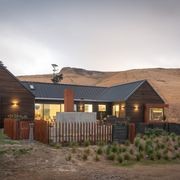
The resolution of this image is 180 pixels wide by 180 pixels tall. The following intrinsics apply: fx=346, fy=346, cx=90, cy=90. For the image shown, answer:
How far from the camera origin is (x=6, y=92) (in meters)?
34.1

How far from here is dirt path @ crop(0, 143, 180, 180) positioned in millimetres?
11570

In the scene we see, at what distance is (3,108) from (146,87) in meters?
18.3

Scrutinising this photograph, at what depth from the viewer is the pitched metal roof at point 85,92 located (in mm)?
41822

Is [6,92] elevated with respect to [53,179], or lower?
elevated

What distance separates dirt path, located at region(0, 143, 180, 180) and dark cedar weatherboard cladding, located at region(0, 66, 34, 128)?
1938 cm

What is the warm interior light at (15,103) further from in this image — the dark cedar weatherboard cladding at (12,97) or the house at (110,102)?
the house at (110,102)

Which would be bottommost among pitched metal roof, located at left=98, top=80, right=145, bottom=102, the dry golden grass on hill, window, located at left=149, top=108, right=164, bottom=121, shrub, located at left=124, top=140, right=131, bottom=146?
shrub, located at left=124, top=140, right=131, bottom=146

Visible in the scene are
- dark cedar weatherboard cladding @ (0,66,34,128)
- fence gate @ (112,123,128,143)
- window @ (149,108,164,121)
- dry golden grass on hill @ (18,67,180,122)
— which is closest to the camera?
fence gate @ (112,123,128,143)

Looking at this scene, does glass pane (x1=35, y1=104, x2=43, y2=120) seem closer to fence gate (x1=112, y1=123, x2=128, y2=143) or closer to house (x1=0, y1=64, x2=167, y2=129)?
house (x1=0, y1=64, x2=167, y2=129)

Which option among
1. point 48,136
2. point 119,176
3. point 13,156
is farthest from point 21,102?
point 119,176

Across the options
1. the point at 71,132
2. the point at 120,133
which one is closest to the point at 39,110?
the point at 120,133

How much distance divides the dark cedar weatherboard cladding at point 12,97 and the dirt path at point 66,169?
19.4 metres

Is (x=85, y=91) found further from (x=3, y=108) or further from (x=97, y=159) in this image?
(x=97, y=159)

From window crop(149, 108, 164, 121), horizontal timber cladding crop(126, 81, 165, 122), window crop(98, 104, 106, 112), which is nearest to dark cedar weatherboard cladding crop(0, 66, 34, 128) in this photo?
window crop(98, 104, 106, 112)
